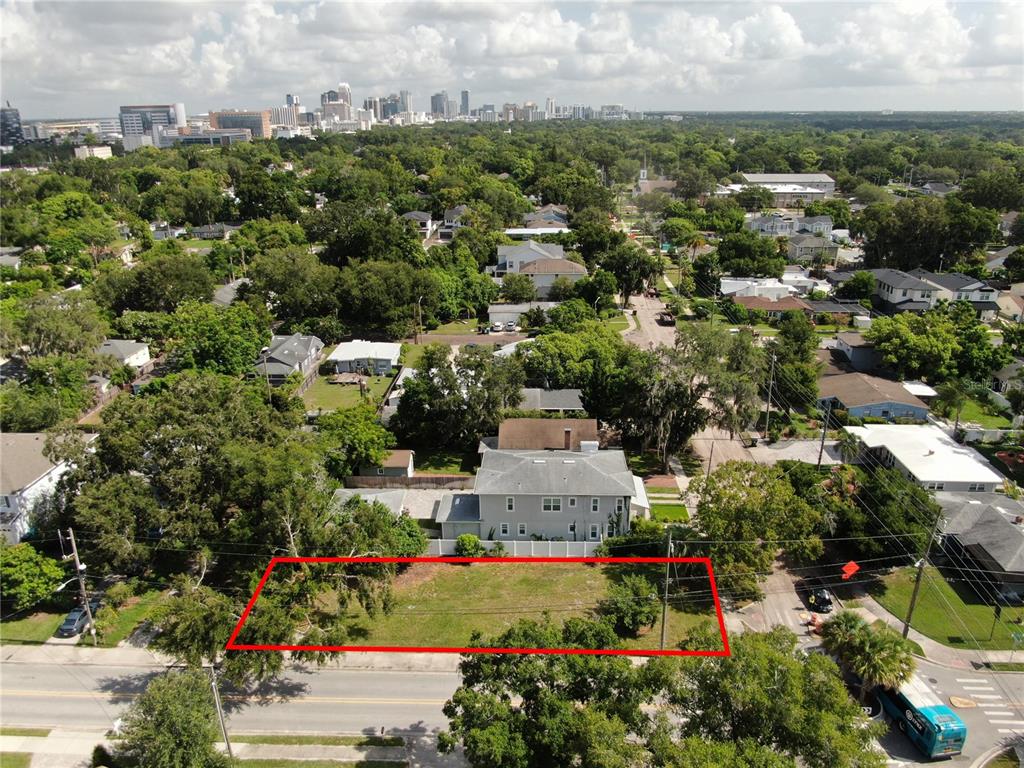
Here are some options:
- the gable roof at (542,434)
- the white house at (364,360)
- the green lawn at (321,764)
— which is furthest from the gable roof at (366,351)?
the green lawn at (321,764)

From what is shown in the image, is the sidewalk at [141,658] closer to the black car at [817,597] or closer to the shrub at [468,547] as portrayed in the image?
the shrub at [468,547]

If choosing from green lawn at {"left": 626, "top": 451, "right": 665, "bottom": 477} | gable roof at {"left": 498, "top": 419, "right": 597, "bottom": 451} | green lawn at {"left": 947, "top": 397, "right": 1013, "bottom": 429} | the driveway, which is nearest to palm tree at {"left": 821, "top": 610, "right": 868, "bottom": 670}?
green lawn at {"left": 626, "top": 451, "right": 665, "bottom": 477}

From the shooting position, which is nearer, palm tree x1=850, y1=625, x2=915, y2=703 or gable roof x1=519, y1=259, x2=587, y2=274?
palm tree x1=850, y1=625, x2=915, y2=703

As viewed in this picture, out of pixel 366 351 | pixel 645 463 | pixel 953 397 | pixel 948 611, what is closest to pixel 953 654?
pixel 948 611

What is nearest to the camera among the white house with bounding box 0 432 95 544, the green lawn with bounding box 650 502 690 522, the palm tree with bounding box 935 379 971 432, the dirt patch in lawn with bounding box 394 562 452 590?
the dirt patch in lawn with bounding box 394 562 452 590

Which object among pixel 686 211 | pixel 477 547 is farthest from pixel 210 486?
pixel 686 211

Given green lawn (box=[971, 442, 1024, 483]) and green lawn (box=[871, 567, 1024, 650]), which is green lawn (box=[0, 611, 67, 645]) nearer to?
green lawn (box=[871, 567, 1024, 650])
